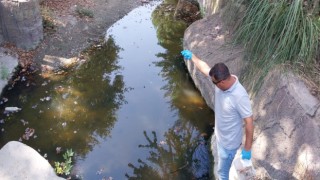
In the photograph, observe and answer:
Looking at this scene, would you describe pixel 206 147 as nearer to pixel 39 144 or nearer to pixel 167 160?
Answer: pixel 167 160

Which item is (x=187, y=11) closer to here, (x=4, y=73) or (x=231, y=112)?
(x=4, y=73)

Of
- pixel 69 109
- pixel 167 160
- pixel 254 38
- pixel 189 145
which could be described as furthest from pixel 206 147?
pixel 69 109

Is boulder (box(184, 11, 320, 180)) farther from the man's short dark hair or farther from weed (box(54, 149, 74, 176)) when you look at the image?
weed (box(54, 149, 74, 176))

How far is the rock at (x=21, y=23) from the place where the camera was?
7754mm

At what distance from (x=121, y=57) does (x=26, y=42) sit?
2.20m

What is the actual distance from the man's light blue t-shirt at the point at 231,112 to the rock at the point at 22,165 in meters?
2.36

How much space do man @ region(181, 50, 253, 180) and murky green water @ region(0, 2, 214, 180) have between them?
1.61 meters

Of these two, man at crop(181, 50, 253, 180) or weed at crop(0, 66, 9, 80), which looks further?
weed at crop(0, 66, 9, 80)

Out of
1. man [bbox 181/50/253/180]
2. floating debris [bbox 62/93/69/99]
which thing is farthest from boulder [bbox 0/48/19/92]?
man [bbox 181/50/253/180]

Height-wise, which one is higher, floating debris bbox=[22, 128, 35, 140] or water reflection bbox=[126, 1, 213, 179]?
floating debris bbox=[22, 128, 35, 140]

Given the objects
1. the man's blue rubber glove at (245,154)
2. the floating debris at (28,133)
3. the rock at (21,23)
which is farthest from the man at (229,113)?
the rock at (21,23)

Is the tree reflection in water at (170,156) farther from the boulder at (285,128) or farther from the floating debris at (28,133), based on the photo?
the floating debris at (28,133)

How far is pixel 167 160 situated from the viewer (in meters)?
5.63

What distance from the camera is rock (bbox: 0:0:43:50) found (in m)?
7.75
